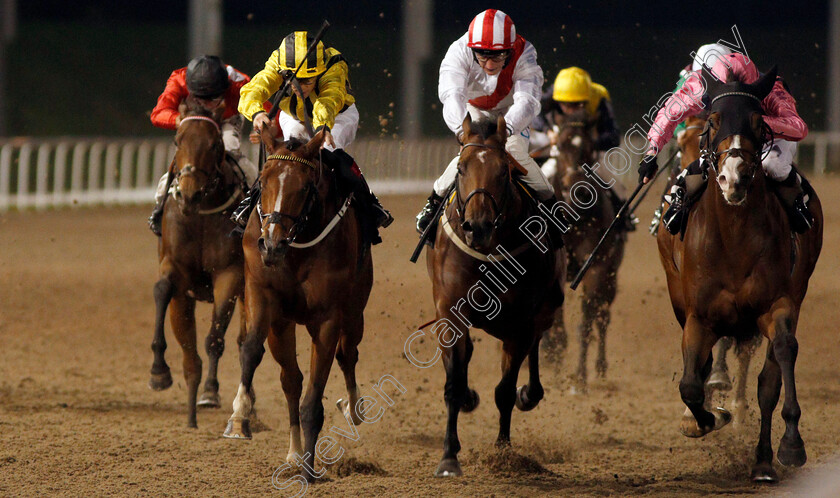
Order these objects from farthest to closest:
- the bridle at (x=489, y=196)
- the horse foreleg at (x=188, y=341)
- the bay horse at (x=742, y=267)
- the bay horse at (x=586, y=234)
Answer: the bay horse at (x=586, y=234) < the horse foreleg at (x=188, y=341) < the bridle at (x=489, y=196) < the bay horse at (x=742, y=267)

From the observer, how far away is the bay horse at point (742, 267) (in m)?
5.54

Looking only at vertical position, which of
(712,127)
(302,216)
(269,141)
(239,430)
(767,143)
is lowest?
(239,430)

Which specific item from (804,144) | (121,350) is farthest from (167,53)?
(121,350)

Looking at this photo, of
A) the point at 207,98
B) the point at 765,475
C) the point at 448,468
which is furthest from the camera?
the point at 207,98

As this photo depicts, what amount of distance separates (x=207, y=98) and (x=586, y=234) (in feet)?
10.5

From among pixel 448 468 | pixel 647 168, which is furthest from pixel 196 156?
pixel 647 168

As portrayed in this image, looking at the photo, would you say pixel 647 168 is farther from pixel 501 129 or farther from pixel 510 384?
pixel 510 384

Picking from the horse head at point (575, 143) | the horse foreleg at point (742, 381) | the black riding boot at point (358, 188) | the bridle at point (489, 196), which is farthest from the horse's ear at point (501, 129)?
the horse head at point (575, 143)

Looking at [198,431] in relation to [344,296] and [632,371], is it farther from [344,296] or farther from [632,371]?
[632,371]

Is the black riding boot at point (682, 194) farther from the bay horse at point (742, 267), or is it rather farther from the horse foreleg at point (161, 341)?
the horse foreleg at point (161, 341)

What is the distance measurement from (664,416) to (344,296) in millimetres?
2860

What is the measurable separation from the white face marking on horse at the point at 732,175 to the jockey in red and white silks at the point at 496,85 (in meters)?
1.35

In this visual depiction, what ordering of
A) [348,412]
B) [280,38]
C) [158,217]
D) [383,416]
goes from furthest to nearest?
[280,38], [383,416], [158,217], [348,412]

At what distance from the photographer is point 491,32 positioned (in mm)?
6621
